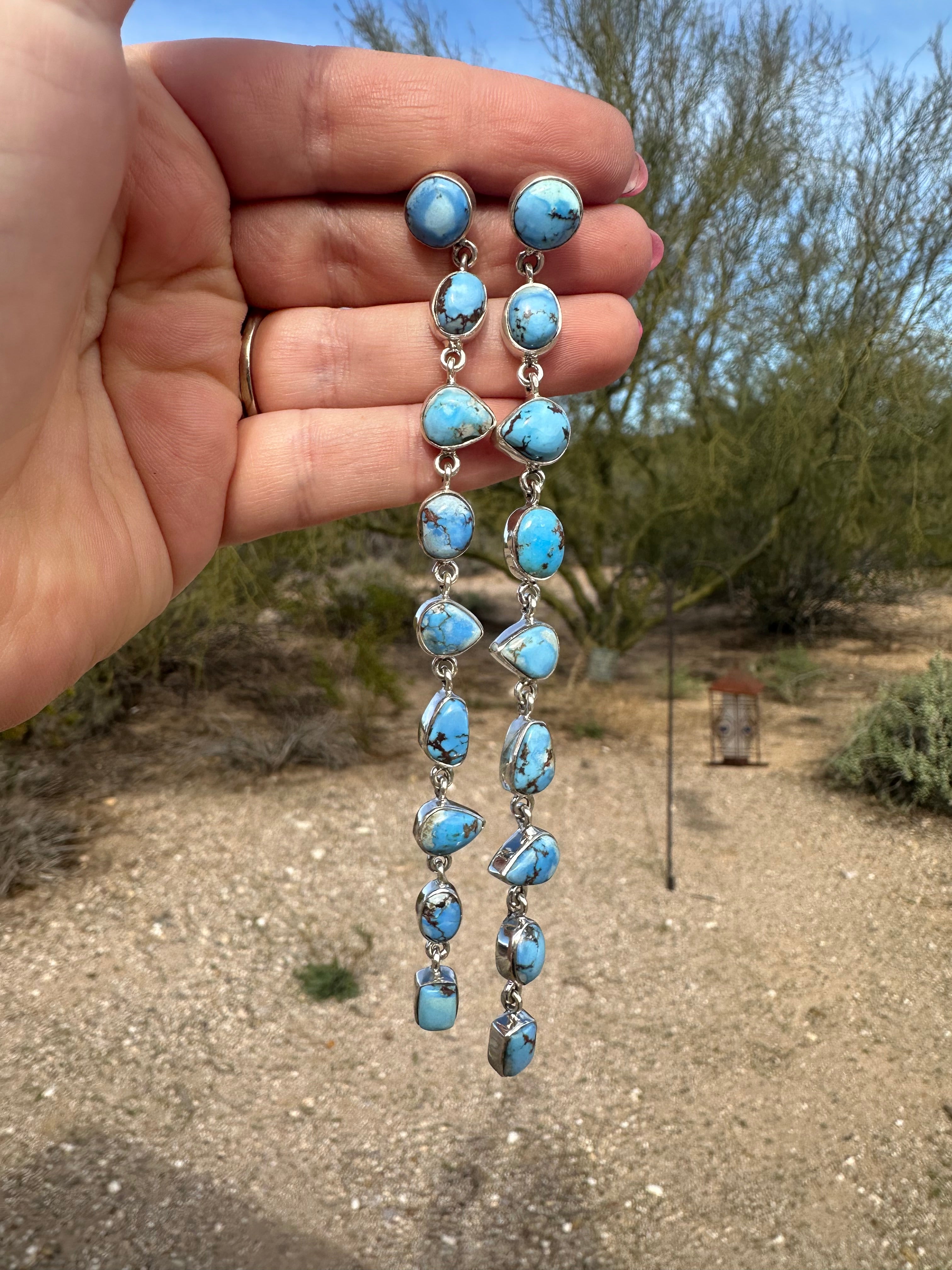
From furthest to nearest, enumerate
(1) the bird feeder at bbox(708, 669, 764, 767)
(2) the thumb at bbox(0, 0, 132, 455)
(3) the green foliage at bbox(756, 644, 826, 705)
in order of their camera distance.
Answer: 1. (3) the green foliage at bbox(756, 644, 826, 705)
2. (1) the bird feeder at bbox(708, 669, 764, 767)
3. (2) the thumb at bbox(0, 0, 132, 455)

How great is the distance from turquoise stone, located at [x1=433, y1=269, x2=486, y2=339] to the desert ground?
2743 mm

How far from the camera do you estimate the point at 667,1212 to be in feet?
9.95

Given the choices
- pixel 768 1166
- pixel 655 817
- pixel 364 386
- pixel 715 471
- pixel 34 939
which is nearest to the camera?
pixel 364 386

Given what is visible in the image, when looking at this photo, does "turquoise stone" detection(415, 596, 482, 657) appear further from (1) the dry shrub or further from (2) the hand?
(1) the dry shrub

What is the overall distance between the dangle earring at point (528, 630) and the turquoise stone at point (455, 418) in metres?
0.04

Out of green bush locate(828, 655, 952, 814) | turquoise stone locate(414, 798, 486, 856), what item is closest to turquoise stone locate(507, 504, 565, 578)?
turquoise stone locate(414, 798, 486, 856)

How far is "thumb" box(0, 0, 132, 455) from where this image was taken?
1.17m

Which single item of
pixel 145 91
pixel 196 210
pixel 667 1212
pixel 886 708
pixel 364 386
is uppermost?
pixel 145 91

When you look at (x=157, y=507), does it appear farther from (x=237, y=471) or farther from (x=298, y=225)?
(x=298, y=225)

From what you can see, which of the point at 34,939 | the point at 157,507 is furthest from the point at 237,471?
the point at 34,939

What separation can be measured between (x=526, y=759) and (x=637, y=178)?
988 mm

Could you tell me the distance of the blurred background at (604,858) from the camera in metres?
3.09

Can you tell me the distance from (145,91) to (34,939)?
12.9 feet

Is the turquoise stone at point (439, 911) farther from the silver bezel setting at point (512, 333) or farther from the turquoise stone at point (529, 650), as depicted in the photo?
the silver bezel setting at point (512, 333)
